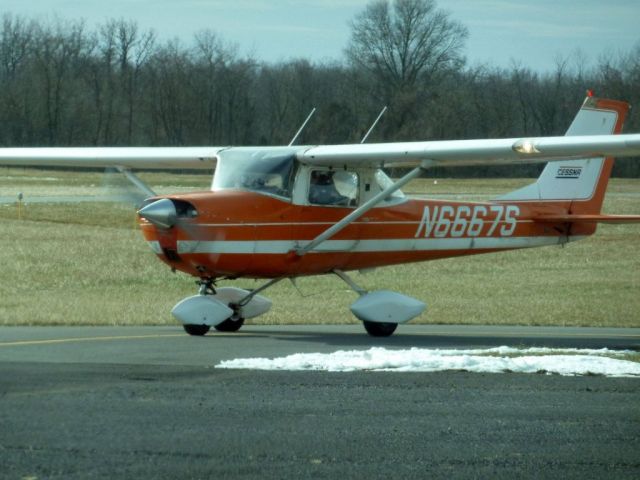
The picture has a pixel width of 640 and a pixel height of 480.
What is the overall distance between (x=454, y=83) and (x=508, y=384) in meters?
67.0

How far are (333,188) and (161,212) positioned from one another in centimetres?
292

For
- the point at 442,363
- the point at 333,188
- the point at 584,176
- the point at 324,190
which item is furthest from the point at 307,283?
the point at 442,363

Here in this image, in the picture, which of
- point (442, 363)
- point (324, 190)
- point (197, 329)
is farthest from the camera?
point (324, 190)

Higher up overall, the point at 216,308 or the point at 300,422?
the point at 300,422

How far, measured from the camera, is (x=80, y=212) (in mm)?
42750

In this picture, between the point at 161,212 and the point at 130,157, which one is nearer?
the point at 161,212

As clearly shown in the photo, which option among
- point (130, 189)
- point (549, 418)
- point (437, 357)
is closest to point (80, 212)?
point (130, 189)

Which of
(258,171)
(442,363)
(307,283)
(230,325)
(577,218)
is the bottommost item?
(307,283)

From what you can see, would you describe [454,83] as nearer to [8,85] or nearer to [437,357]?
[8,85]

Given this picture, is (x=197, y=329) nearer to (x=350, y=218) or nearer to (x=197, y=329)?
(x=197, y=329)

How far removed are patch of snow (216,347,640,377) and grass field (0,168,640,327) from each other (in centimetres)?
594

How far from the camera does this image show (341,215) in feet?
53.6

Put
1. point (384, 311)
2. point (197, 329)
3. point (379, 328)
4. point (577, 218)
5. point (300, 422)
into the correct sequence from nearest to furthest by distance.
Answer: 1. point (300, 422)
2. point (197, 329)
3. point (384, 311)
4. point (379, 328)
5. point (577, 218)

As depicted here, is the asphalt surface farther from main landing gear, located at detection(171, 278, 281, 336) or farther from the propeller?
main landing gear, located at detection(171, 278, 281, 336)
